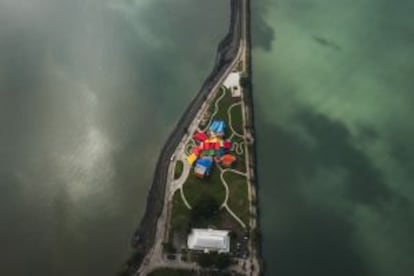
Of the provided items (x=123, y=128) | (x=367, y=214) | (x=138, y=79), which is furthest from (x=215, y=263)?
(x=138, y=79)

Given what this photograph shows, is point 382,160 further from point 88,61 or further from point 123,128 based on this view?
point 88,61

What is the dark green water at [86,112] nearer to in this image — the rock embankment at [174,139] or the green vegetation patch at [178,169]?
the rock embankment at [174,139]

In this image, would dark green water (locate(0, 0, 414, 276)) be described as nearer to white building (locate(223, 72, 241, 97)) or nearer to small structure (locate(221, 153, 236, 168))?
white building (locate(223, 72, 241, 97))

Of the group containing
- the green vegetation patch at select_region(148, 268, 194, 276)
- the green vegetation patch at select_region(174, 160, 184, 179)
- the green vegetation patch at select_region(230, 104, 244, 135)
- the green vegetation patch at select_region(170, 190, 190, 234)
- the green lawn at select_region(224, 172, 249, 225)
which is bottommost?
the green vegetation patch at select_region(148, 268, 194, 276)

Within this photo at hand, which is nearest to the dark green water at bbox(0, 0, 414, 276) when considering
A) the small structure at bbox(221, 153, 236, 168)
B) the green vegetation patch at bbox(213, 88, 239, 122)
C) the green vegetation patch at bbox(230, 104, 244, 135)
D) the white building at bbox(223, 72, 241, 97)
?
the green vegetation patch at bbox(230, 104, 244, 135)

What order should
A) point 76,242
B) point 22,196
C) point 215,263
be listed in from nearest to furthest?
point 215,263, point 76,242, point 22,196

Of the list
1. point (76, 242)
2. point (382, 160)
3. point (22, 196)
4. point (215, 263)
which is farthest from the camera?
point (382, 160)
